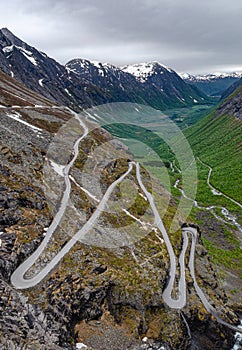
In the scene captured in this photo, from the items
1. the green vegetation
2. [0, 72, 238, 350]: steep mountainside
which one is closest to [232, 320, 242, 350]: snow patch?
[0, 72, 238, 350]: steep mountainside

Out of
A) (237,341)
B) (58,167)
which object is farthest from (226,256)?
(58,167)

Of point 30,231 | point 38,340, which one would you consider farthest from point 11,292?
point 30,231

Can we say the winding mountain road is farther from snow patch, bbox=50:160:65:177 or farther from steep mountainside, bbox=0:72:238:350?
snow patch, bbox=50:160:65:177

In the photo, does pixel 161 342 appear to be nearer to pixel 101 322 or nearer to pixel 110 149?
pixel 101 322

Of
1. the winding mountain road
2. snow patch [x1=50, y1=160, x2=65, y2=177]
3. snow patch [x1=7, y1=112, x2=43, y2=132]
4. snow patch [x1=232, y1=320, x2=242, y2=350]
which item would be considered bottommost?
snow patch [x1=232, y1=320, x2=242, y2=350]

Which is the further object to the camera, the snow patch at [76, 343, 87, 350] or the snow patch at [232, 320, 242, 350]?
the snow patch at [232, 320, 242, 350]

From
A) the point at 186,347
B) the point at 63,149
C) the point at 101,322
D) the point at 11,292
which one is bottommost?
the point at 186,347

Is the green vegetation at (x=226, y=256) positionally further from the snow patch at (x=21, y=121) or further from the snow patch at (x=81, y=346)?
the snow patch at (x=21, y=121)

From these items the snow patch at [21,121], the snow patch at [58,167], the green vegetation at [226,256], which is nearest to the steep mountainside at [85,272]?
the snow patch at [58,167]
